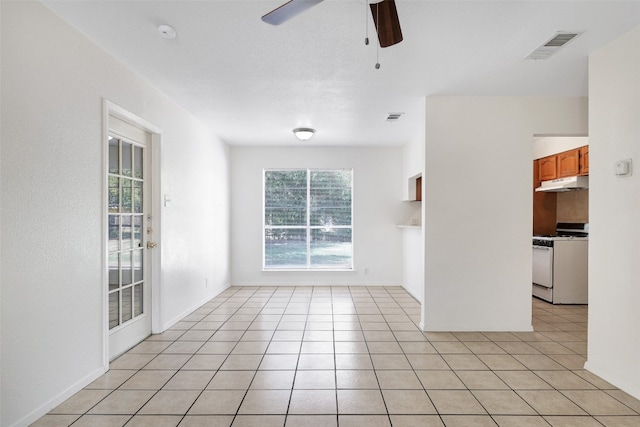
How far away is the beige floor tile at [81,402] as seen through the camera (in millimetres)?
2238

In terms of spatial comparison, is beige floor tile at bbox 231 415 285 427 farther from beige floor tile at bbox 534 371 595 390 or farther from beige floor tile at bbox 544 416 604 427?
beige floor tile at bbox 534 371 595 390

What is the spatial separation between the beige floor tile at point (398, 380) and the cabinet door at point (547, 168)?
14.4 ft

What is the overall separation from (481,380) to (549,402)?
0.44 metres

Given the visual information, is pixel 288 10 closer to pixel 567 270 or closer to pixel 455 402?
pixel 455 402

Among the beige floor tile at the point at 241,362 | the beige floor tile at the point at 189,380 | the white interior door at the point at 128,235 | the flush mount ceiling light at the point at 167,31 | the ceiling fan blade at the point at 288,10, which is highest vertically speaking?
the flush mount ceiling light at the point at 167,31

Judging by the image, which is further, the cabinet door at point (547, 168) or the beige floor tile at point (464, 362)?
the cabinet door at point (547, 168)

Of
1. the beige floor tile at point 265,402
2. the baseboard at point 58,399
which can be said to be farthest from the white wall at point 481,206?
the baseboard at point 58,399

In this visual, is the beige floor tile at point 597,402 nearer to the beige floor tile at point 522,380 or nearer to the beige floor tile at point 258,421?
the beige floor tile at point 522,380

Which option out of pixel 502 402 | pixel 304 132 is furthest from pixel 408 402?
pixel 304 132

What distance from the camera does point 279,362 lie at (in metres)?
2.99

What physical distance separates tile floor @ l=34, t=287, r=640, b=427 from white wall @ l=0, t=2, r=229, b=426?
28 centimetres

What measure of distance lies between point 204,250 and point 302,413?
128 inches

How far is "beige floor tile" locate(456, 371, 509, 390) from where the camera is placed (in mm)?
2562

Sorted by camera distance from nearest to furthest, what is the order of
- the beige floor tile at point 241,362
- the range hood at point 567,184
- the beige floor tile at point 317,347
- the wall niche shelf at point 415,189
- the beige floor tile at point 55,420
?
the beige floor tile at point 55,420, the beige floor tile at point 241,362, the beige floor tile at point 317,347, the range hood at point 567,184, the wall niche shelf at point 415,189
